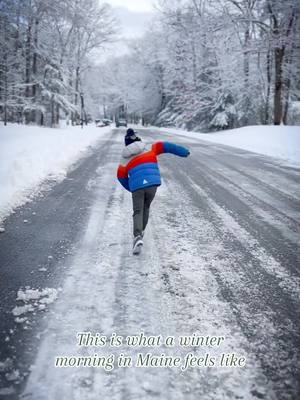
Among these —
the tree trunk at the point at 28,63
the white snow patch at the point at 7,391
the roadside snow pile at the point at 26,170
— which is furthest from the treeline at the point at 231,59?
the white snow patch at the point at 7,391

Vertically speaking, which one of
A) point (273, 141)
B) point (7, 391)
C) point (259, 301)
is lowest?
point (7, 391)

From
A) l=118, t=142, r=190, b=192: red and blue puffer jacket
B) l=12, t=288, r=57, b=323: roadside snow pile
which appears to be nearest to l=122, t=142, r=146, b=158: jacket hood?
l=118, t=142, r=190, b=192: red and blue puffer jacket

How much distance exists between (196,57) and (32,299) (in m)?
39.3

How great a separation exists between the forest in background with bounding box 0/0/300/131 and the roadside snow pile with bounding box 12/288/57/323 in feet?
78.4

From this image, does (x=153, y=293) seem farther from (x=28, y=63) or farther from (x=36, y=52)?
(x=28, y=63)

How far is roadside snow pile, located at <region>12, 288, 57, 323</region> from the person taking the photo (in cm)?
319

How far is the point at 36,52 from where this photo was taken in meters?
28.8

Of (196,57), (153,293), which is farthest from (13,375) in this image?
(196,57)

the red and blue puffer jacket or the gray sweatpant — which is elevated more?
A: the red and blue puffer jacket

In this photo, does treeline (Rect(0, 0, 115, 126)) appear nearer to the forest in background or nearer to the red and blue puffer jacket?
the forest in background

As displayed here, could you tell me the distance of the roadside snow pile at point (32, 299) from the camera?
3.19 m

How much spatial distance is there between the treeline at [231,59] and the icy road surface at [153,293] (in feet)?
68.6

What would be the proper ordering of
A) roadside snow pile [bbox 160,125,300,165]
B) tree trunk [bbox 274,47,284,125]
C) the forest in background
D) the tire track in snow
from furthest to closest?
1. the forest in background
2. tree trunk [bbox 274,47,284,125]
3. roadside snow pile [bbox 160,125,300,165]
4. the tire track in snow

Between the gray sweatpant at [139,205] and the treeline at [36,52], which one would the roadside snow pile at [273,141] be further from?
the treeline at [36,52]
